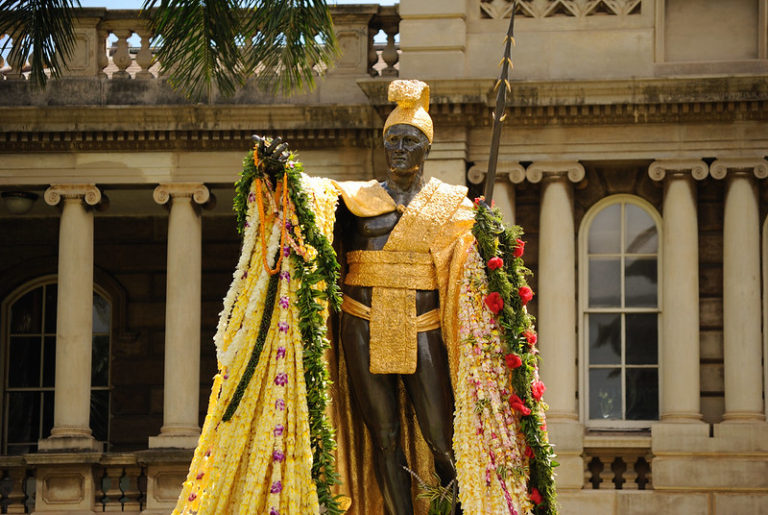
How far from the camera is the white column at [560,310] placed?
22.9 metres

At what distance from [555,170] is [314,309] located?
14.7 metres

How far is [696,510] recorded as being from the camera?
22.7 metres

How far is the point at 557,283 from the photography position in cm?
2356

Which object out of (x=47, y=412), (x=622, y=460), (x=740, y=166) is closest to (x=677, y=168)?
(x=740, y=166)

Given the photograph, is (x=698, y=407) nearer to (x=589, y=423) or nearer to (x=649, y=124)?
(x=589, y=423)

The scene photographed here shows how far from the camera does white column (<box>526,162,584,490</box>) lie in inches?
901

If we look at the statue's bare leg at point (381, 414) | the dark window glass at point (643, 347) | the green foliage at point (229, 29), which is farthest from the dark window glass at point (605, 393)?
the statue's bare leg at point (381, 414)

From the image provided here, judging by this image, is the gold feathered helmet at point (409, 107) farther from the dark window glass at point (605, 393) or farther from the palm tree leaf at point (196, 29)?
the dark window glass at point (605, 393)

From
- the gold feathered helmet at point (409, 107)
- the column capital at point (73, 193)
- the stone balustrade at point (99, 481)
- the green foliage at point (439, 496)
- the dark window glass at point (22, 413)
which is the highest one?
the column capital at point (73, 193)

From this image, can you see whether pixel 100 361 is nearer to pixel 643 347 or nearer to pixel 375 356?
pixel 643 347

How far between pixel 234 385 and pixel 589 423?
48.9 feet

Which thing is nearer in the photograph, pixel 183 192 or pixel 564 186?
pixel 564 186

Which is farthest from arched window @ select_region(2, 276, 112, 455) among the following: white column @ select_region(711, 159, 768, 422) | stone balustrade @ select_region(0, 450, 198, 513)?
white column @ select_region(711, 159, 768, 422)

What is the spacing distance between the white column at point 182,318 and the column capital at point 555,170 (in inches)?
188
